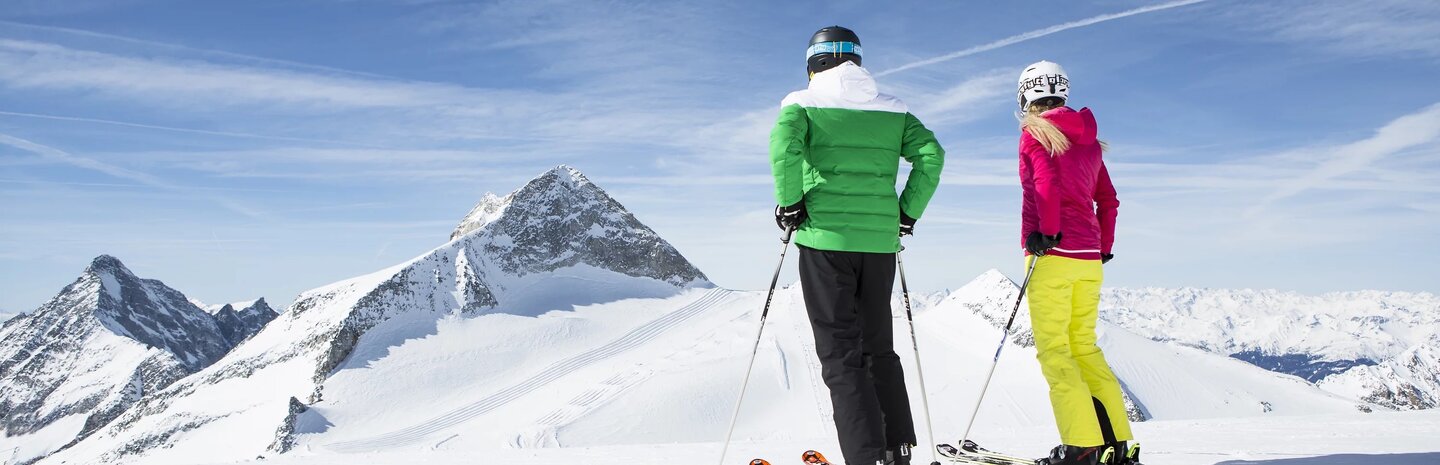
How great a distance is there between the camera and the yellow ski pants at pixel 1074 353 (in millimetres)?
5172

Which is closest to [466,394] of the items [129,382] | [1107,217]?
[1107,217]

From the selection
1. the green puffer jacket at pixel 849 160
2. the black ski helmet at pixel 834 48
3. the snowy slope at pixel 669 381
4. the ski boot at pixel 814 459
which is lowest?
the snowy slope at pixel 669 381

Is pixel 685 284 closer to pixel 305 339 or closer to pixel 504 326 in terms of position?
pixel 504 326

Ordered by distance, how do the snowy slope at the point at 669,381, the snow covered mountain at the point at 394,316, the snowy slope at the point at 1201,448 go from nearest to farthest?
the snowy slope at the point at 1201,448 < the snowy slope at the point at 669,381 < the snow covered mountain at the point at 394,316

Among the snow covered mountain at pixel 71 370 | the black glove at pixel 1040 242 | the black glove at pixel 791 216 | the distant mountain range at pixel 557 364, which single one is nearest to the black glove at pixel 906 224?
the black glove at pixel 791 216

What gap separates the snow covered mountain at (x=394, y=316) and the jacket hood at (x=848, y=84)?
6294 cm

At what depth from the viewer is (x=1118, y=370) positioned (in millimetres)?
72562

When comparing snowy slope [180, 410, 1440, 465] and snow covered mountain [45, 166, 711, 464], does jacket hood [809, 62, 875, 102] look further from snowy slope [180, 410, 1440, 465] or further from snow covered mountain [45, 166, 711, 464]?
snow covered mountain [45, 166, 711, 464]

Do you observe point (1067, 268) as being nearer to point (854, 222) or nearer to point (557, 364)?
point (854, 222)

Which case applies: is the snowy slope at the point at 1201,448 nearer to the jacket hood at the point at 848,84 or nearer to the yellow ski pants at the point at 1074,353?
the yellow ski pants at the point at 1074,353

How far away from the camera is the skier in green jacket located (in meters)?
4.59

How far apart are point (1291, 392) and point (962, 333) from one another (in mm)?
30138

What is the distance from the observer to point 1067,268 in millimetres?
5277

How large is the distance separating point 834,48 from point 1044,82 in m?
1.51
